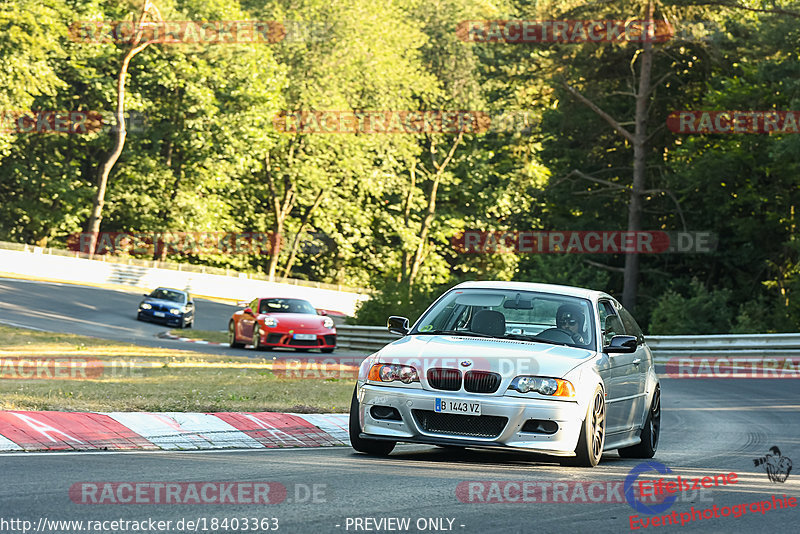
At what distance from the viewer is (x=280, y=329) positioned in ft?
90.7

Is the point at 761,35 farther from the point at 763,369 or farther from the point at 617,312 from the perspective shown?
Answer: the point at 617,312

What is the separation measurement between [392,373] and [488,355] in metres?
0.77

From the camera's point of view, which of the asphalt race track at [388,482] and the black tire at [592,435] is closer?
the asphalt race track at [388,482]

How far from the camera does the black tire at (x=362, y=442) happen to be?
9320 mm

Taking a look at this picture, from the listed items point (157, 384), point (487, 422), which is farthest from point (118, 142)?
Answer: point (487, 422)

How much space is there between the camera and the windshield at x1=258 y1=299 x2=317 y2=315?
2863 cm

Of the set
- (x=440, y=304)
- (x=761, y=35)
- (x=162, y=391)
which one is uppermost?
(x=761, y=35)

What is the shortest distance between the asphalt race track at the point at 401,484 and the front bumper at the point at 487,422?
0.71 ft

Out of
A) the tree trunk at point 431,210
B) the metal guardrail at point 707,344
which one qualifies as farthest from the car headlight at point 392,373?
the tree trunk at point 431,210

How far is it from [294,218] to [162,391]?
57.9 m

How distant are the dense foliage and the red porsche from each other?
4.35 meters

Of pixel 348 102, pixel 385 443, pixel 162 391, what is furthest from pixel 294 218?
pixel 385 443

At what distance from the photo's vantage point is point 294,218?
71.3 m

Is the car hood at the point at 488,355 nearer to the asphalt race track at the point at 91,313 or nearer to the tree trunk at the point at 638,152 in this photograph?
the asphalt race track at the point at 91,313
